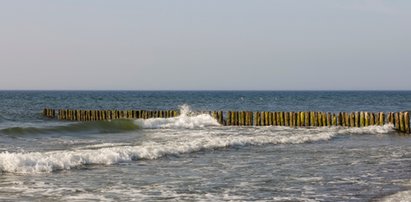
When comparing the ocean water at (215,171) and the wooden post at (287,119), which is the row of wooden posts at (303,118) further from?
the ocean water at (215,171)

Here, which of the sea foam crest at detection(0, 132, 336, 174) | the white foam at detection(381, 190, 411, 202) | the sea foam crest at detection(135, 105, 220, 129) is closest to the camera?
the white foam at detection(381, 190, 411, 202)

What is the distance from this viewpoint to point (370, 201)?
11789 mm

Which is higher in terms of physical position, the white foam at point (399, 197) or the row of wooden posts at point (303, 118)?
the row of wooden posts at point (303, 118)

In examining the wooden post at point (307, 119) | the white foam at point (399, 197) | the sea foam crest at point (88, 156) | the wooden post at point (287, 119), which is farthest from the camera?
the wooden post at point (287, 119)

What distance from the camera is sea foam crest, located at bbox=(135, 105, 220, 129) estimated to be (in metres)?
36.6

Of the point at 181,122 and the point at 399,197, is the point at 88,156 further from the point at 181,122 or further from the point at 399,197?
the point at 181,122

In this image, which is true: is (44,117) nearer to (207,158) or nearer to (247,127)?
(247,127)

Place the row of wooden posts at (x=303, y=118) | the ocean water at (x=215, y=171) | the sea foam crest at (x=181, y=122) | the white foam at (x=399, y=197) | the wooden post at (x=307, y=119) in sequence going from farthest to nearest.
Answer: the sea foam crest at (x=181, y=122) → the wooden post at (x=307, y=119) → the row of wooden posts at (x=303, y=118) → the ocean water at (x=215, y=171) → the white foam at (x=399, y=197)

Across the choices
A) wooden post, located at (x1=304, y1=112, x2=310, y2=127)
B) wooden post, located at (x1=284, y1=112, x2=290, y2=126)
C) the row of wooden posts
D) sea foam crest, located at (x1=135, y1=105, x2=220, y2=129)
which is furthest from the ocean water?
sea foam crest, located at (x1=135, y1=105, x2=220, y2=129)

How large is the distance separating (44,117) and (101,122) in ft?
46.3

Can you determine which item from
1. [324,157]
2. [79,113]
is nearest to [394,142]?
[324,157]

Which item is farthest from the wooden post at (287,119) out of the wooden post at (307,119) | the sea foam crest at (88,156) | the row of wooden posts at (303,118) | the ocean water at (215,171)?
the sea foam crest at (88,156)

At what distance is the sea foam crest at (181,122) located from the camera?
36.6 m

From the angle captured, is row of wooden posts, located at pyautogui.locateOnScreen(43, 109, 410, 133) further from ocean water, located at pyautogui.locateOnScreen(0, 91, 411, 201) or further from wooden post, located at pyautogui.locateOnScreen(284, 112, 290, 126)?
ocean water, located at pyautogui.locateOnScreen(0, 91, 411, 201)
